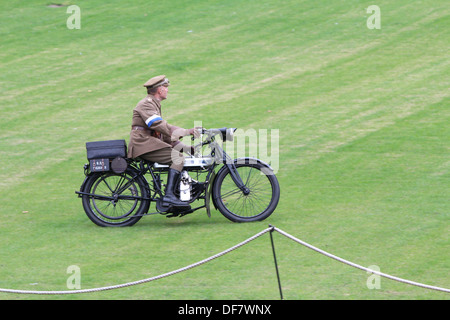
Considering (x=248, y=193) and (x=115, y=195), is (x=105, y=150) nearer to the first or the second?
(x=115, y=195)

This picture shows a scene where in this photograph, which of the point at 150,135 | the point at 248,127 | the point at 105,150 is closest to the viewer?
the point at 105,150

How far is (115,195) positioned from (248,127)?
470 centimetres

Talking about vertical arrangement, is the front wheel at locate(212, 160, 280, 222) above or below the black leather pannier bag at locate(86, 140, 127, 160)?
below

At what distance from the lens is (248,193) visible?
384 inches

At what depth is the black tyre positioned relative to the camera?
9.84 metres

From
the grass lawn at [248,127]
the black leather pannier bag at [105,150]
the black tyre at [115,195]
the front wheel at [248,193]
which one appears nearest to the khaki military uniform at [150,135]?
the black leather pannier bag at [105,150]

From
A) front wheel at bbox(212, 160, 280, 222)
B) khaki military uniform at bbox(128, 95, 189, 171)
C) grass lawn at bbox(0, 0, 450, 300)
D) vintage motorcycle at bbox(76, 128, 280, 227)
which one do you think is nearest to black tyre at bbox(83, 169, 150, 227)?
vintage motorcycle at bbox(76, 128, 280, 227)

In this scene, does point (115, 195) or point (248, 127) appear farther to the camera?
point (248, 127)

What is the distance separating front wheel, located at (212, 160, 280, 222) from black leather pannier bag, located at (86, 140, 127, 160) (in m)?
1.27

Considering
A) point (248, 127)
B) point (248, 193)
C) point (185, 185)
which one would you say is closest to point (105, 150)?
point (185, 185)

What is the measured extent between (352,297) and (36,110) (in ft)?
32.7

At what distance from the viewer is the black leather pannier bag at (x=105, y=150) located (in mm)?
9688

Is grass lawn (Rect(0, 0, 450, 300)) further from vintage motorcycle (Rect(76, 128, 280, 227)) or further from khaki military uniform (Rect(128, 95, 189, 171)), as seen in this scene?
khaki military uniform (Rect(128, 95, 189, 171))

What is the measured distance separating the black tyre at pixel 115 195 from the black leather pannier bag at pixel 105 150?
0.26 metres
